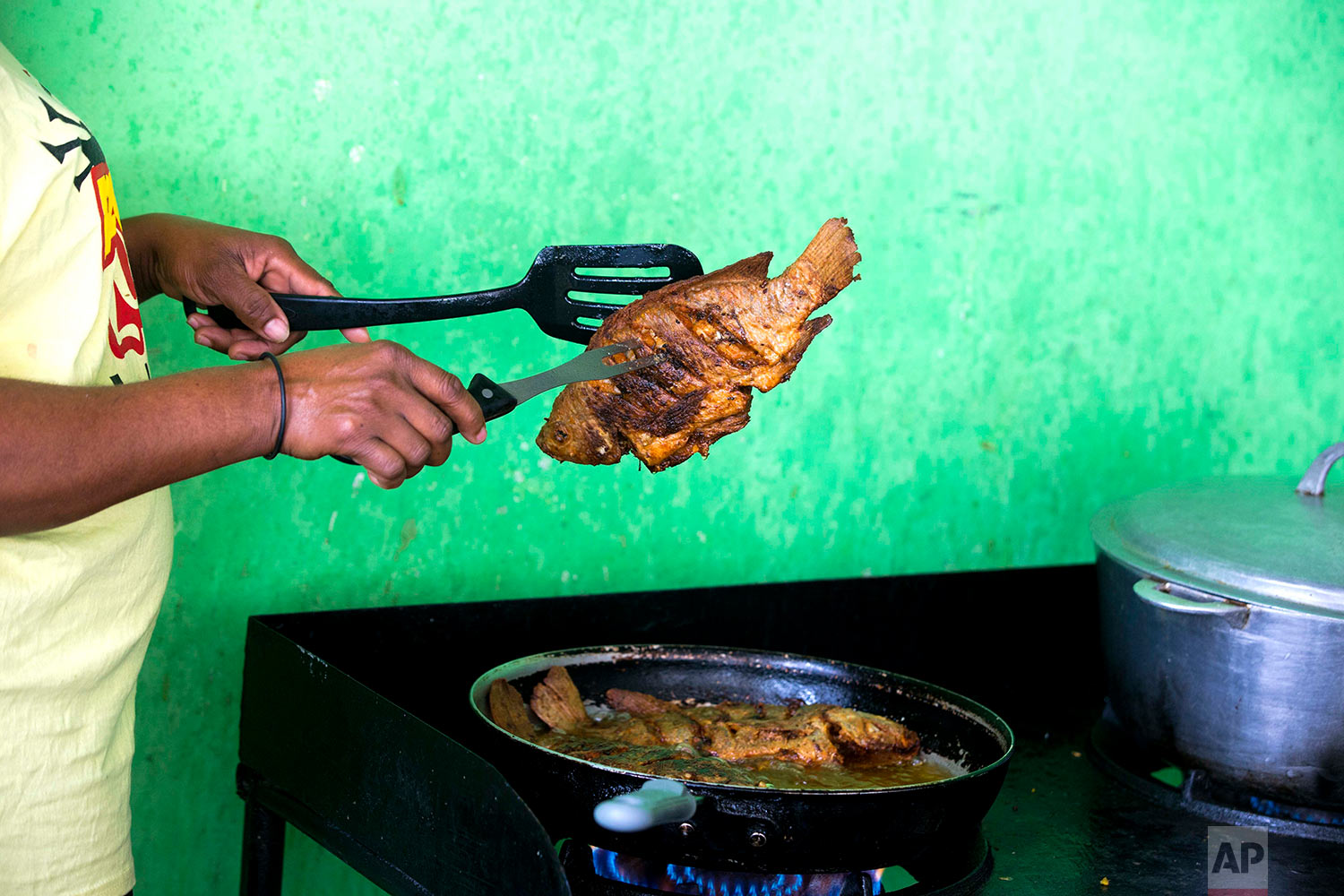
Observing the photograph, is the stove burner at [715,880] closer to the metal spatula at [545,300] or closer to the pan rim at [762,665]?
the pan rim at [762,665]

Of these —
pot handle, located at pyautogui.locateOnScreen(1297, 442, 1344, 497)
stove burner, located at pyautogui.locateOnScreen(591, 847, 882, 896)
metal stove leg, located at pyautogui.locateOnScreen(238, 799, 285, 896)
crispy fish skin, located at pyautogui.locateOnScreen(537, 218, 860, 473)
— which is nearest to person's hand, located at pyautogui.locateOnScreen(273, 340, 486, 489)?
crispy fish skin, located at pyautogui.locateOnScreen(537, 218, 860, 473)

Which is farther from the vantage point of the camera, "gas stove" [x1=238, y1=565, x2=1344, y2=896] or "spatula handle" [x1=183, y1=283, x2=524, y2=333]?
"spatula handle" [x1=183, y1=283, x2=524, y2=333]

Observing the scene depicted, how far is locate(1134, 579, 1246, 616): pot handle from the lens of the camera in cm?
169

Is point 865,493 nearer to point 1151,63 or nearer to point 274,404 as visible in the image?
point 1151,63

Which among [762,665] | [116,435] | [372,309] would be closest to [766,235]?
[762,665]

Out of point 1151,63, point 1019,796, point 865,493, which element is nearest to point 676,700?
point 1019,796

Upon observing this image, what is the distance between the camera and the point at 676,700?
1936 mm

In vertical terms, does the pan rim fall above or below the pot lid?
below

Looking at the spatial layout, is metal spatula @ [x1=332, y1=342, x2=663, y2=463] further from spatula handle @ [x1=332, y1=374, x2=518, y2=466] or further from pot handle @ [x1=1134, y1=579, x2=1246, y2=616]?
pot handle @ [x1=1134, y1=579, x2=1246, y2=616]

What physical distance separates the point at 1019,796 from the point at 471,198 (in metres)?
1.45

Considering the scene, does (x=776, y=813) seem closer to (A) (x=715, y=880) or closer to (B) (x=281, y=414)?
(A) (x=715, y=880)
